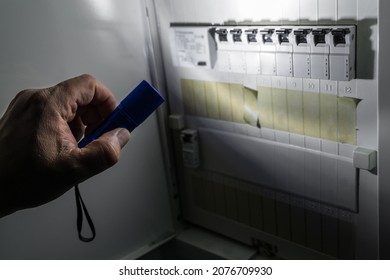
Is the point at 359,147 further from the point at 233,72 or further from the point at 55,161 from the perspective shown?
the point at 55,161

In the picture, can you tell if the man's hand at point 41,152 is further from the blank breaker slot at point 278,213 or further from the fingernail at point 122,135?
the blank breaker slot at point 278,213

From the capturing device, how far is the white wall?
1.38 metres

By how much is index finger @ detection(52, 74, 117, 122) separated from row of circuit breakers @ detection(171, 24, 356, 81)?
1.49ft

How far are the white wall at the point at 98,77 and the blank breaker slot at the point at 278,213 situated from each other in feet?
0.62

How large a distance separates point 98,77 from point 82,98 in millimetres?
451

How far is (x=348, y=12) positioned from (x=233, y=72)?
43cm

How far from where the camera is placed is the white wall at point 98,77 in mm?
1379

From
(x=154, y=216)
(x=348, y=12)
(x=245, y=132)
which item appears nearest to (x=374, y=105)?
(x=348, y=12)

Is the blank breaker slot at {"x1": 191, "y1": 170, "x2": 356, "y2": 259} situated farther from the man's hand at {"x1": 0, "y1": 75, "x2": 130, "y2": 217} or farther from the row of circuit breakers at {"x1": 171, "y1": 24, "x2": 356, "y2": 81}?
the man's hand at {"x1": 0, "y1": 75, "x2": 130, "y2": 217}

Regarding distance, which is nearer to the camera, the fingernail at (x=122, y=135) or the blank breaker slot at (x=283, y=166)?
the fingernail at (x=122, y=135)

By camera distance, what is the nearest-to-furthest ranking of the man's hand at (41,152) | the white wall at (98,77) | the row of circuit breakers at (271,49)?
the man's hand at (41,152) → the row of circuit breakers at (271,49) → the white wall at (98,77)

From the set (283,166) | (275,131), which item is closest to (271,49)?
(275,131)

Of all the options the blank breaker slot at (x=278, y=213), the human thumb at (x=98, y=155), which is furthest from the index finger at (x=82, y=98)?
the blank breaker slot at (x=278, y=213)

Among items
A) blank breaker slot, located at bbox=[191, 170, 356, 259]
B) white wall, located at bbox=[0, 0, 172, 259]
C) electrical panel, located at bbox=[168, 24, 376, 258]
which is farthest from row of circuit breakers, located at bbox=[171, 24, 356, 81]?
blank breaker slot, located at bbox=[191, 170, 356, 259]
